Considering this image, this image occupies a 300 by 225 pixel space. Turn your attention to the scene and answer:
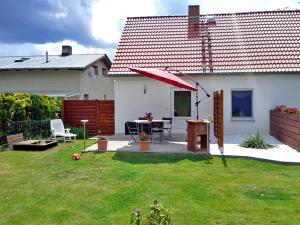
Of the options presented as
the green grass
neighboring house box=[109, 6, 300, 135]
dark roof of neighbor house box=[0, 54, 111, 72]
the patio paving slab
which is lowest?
the green grass

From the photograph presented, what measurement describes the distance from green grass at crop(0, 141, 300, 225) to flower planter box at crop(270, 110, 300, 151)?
2672mm

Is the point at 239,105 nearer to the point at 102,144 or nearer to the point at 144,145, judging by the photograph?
the point at 144,145

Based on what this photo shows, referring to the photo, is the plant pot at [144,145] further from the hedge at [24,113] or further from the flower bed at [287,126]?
the hedge at [24,113]

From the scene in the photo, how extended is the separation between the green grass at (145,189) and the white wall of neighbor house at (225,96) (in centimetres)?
652

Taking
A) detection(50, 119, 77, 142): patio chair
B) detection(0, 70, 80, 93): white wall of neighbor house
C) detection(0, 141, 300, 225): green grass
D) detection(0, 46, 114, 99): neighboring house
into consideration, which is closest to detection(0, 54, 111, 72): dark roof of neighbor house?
detection(0, 46, 114, 99): neighboring house

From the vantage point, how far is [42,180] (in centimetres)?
881

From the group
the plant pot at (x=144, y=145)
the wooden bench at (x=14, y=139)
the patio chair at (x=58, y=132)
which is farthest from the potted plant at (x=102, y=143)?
the wooden bench at (x=14, y=139)

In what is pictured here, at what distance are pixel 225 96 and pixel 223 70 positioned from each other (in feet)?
4.38

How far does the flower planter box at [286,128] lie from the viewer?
1255cm

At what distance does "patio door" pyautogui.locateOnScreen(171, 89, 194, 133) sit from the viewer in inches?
715

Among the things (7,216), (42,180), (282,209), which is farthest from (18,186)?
(282,209)

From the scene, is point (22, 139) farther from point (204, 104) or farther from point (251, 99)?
point (251, 99)

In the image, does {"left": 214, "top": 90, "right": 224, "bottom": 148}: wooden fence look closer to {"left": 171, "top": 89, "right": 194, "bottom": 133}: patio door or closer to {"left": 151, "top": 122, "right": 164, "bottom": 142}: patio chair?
{"left": 151, "top": 122, "right": 164, "bottom": 142}: patio chair

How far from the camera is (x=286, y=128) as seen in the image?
45.8ft
